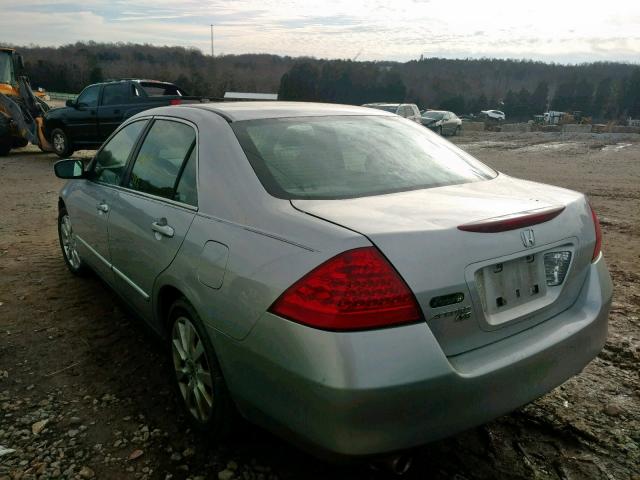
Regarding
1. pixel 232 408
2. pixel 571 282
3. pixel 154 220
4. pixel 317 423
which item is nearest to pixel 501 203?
pixel 571 282

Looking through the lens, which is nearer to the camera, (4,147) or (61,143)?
(61,143)

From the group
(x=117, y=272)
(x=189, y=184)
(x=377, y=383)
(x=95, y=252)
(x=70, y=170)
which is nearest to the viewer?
(x=377, y=383)

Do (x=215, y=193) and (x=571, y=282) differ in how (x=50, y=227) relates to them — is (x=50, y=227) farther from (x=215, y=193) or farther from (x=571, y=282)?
(x=571, y=282)

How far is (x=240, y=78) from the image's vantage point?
92.4 m

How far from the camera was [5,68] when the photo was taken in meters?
15.4

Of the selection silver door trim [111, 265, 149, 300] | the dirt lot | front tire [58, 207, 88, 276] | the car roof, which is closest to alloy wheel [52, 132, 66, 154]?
front tire [58, 207, 88, 276]

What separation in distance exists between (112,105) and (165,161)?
11.3 meters

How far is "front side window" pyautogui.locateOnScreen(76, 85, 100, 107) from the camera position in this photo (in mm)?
13312

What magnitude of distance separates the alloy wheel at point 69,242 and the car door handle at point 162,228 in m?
2.06

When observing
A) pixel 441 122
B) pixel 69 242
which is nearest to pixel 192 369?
pixel 69 242

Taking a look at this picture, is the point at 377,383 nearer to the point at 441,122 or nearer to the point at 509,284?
the point at 509,284

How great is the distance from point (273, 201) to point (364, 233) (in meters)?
0.48

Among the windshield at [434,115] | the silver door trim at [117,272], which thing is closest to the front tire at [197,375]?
the silver door trim at [117,272]

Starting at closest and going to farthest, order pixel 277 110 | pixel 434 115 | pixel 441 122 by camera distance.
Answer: pixel 277 110 → pixel 441 122 → pixel 434 115
